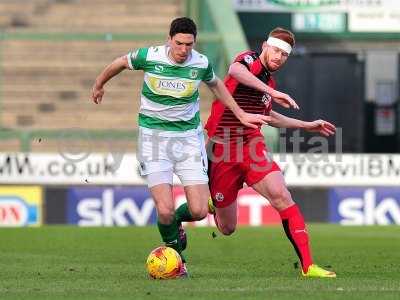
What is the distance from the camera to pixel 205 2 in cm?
2170

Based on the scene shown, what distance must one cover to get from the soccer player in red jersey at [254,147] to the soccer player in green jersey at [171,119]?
38 centimetres

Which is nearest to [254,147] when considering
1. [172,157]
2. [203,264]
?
[172,157]

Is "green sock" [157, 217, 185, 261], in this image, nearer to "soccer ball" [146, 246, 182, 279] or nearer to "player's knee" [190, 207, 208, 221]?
"player's knee" [190, 207, 208, 221]

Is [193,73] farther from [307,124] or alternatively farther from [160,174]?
[307,124]

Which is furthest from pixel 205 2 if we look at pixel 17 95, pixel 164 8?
pixel 17 95

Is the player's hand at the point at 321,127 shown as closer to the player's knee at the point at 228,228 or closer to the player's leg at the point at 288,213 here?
the player's leg at the point at 288,213

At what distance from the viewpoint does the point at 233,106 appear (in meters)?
9.98

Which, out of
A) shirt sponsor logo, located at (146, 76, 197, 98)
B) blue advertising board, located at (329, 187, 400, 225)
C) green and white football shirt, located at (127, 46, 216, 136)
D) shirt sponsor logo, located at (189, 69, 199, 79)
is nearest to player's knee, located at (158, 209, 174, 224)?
green and white football shirt, located at (127, 46, 216, 136)

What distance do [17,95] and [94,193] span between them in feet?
12.6

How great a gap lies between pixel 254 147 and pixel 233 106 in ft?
1.91

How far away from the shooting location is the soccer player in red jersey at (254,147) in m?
10.0

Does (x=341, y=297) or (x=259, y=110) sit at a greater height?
(x=259, y=110)

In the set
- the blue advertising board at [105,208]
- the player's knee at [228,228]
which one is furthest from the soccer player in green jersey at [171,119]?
the blue advertising board at [105,208]

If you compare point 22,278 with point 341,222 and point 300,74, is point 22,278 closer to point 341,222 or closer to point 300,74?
point 341,222
